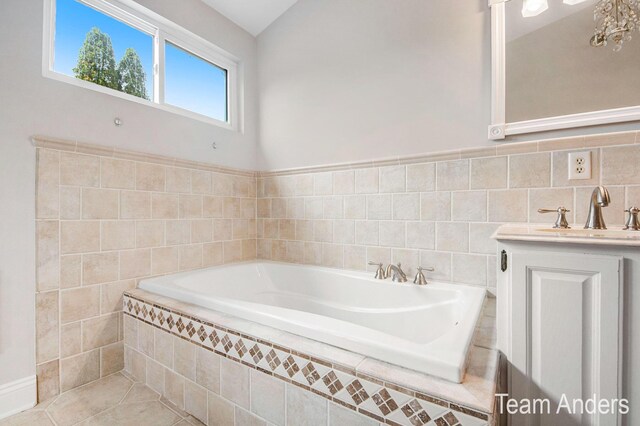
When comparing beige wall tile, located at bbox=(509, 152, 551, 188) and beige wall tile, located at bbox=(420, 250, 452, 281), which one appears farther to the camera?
beige wall tile, located at bbox=(420, 250, 452, 281)

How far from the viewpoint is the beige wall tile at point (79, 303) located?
5.08 ft

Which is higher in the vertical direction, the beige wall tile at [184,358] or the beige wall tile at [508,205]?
the beige wall tile at [508,205]

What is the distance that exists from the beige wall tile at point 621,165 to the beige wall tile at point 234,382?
1821mm

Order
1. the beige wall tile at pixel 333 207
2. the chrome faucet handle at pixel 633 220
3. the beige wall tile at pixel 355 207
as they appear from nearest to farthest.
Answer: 1. the chrome faucet handle at pixel 633 220
2. the beige wall tile at pixel 355 207
3. the beige wall tile at pixel 333 207

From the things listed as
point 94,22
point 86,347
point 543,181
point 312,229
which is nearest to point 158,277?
point 86,347

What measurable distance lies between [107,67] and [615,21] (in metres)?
2.72

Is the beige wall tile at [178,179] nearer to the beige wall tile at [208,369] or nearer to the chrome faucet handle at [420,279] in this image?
the beige wall tile at [208,369]

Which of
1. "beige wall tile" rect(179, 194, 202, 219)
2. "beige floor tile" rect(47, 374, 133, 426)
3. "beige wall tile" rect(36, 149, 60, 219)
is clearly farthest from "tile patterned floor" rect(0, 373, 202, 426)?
"beige wall tile" rect(179, 194, 202, 219)

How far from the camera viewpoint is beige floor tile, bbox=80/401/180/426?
Result: 4.32 ft

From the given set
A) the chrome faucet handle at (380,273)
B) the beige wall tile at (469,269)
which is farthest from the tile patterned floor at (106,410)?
the beige wall tile at (469,269)

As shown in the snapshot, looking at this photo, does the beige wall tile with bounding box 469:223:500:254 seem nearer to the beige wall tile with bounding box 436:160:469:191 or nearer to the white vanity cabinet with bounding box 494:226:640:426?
the beige wall tile with bounding box 436:160:469:191

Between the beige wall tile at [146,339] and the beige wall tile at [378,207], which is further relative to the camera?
the beige wall tile at [378,207]

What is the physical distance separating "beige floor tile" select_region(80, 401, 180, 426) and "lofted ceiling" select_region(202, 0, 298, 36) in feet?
8.88

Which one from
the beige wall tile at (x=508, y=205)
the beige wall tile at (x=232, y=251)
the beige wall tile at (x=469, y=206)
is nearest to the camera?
the beige wall tile at (x=508, y=205)
